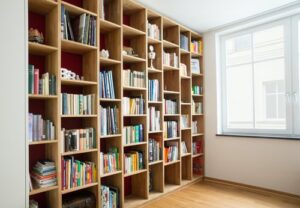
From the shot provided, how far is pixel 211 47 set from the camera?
13.1ft

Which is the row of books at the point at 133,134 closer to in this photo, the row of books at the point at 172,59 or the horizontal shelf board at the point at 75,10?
the row of books at the point at 172,59

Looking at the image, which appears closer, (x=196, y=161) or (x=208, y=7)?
(x=208, y=7)

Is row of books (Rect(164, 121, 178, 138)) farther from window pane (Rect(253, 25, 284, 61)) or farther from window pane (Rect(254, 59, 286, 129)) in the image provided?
window pane (Rect(253, 25, 284, 61))

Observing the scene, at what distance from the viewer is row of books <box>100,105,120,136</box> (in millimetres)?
2502

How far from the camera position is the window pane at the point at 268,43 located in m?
3.36

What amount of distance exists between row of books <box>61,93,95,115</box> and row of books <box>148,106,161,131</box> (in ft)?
2.99

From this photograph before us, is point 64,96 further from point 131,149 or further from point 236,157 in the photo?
point 236,157

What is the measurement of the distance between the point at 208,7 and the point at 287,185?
2.76m

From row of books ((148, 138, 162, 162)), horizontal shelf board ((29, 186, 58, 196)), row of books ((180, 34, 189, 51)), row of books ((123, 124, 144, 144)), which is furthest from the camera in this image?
row of books ((180, 34, 189, 51))

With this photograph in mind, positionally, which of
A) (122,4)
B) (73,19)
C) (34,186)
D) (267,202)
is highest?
(122,4)

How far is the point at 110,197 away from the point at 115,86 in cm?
131

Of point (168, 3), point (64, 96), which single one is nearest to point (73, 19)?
point (64, 96)

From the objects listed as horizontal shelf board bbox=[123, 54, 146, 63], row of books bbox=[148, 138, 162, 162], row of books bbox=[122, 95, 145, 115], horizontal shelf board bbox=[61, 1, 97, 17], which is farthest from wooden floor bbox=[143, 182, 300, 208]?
horizontal shelf board bbox=[61, 1, 97, 17]

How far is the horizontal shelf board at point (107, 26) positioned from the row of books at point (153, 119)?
1.16 metres
